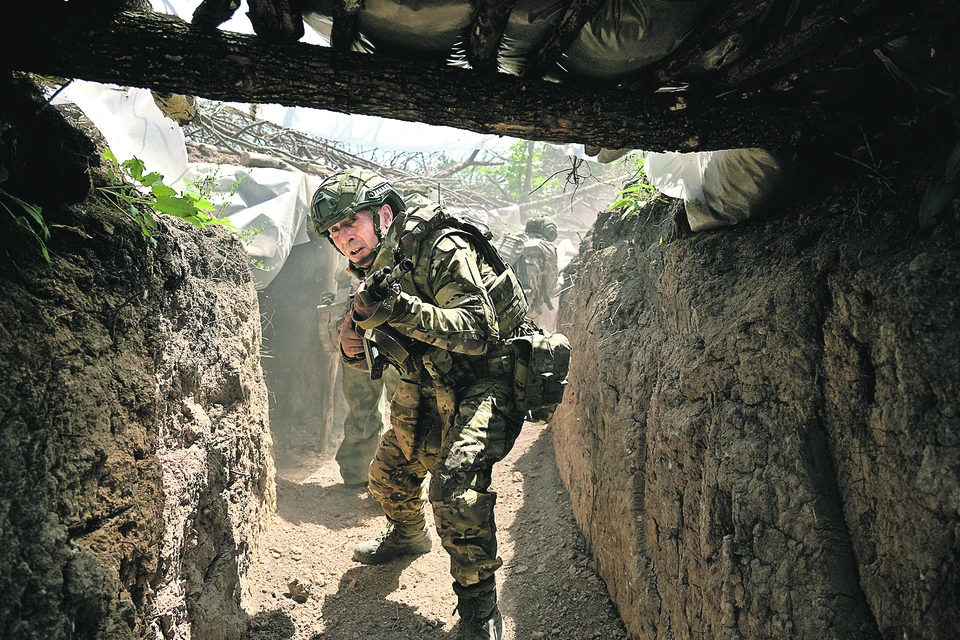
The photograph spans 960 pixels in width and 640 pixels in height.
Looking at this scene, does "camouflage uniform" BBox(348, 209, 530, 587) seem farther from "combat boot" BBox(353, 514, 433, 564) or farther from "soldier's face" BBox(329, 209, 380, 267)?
"combat boot" BBox(353, 514, 433, 564)

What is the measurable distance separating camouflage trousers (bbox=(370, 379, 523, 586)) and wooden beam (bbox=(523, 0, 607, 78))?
1546 mm

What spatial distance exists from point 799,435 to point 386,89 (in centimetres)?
170

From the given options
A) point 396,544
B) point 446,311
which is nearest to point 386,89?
point 446,311

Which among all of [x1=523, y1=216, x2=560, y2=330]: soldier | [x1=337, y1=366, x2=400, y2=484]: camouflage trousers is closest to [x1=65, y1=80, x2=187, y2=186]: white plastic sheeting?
[x1=337, y1=366, x2=400, y2=484]: camouflage trousers

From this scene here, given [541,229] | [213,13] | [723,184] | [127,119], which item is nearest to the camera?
[213,13]

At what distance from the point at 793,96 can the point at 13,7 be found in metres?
2.46

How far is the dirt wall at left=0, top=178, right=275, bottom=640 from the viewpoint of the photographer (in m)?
1.42

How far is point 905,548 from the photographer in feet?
4.79

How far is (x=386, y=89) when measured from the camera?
6.08 feet

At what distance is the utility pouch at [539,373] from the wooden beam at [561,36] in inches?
55.5

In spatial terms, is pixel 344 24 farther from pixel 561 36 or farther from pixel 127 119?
pixel 127 119

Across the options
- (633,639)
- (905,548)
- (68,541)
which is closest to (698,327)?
(905,548)

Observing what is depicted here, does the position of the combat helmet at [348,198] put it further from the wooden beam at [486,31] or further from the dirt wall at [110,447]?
the wooden beam at [486,31]

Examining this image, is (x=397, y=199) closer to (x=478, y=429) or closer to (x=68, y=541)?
(x=478, y=429)
